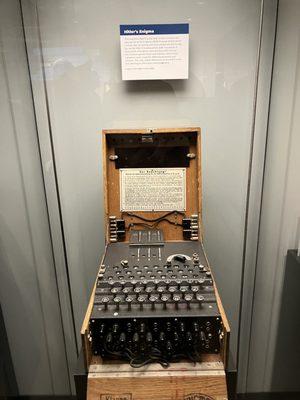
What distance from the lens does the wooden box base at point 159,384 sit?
1.05 metres

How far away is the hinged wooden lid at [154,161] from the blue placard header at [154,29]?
524 mm

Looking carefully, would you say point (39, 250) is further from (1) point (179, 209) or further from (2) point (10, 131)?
(1) point (179, 209)

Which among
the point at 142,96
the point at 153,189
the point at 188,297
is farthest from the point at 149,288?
the point at 142,96

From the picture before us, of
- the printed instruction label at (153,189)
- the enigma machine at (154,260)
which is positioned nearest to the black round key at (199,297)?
the enigma machine at (154,260)

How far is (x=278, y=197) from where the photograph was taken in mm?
1853

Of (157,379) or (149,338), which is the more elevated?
(149,338)

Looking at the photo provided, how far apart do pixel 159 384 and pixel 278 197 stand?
1.26 meters

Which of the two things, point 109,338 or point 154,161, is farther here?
point 154,161

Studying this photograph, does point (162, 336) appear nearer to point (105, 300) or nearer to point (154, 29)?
point (105, 300)

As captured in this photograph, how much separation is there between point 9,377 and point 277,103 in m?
2.44

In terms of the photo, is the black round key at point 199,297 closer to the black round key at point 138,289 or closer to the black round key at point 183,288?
the black round key at point 183,288

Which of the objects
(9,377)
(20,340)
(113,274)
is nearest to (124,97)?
(113,274)

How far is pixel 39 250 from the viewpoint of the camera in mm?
1966

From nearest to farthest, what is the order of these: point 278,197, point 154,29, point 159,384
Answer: point 159,384 < point 154,29 < point 278,197
